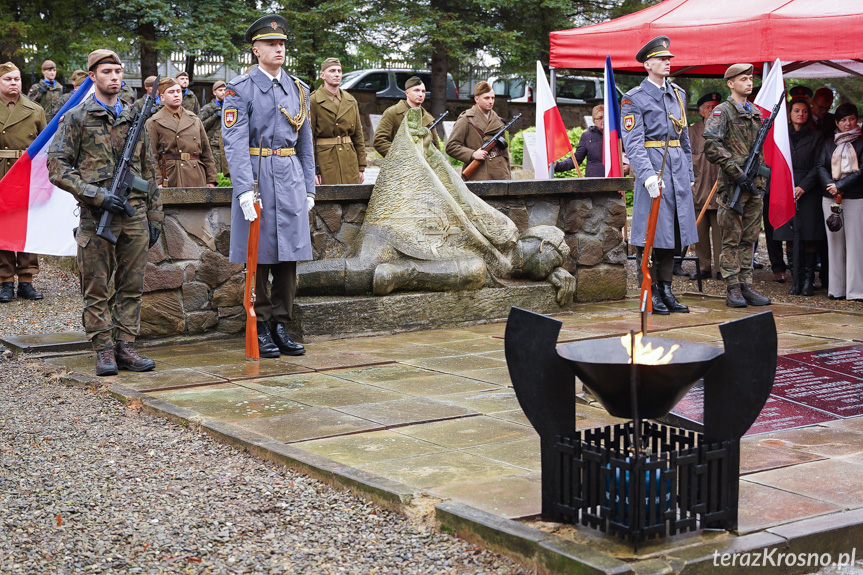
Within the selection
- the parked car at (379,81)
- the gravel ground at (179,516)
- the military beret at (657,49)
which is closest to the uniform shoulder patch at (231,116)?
the gravel ground at (179,516)

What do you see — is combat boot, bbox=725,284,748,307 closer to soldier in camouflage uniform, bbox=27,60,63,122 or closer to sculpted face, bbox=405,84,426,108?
sculpted face, bbox=405,84,426,108

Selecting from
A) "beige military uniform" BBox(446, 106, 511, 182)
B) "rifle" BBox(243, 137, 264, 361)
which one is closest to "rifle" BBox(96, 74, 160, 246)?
"rifle" BBox(243, 137, 264, 361)

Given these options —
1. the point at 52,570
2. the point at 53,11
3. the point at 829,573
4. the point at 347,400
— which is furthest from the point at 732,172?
the point at 53,11

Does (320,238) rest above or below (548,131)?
below

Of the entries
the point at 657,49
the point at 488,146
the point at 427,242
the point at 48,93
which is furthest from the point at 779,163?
the point at 48,93

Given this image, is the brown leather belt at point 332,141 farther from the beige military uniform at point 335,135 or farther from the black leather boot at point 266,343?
the black leather boot at point 266,343

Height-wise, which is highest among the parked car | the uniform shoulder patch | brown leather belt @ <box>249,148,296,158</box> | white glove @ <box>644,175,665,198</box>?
the parked car

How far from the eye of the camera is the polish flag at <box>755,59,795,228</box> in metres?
9.05

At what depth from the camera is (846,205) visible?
369 inches

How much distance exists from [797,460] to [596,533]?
1268 millimetres

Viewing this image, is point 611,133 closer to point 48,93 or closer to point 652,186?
point 652,186

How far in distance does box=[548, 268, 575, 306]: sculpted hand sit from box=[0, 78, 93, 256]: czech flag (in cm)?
Answer: 361

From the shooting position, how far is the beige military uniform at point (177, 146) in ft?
32.5

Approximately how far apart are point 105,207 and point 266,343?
1.32 meters
